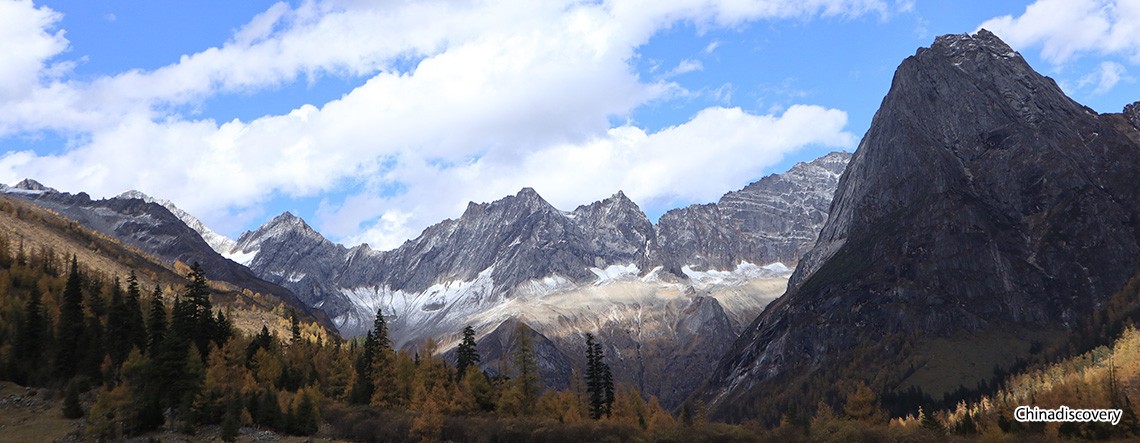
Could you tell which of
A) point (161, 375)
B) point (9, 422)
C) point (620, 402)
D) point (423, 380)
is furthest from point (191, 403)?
point (620, 402)

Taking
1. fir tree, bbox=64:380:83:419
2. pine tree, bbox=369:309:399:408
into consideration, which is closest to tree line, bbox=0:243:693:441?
fir tree, bbox=64:380:83:419

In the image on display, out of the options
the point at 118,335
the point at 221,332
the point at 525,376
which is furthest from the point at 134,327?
the point at 525,376

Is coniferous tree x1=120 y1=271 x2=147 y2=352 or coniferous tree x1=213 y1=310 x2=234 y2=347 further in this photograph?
coniferous tree x1=213 y1=310 x2=234 y2=347

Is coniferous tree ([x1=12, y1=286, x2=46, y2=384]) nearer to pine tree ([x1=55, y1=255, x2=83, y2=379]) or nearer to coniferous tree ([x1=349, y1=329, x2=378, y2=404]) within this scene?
pine tree ([x1=55, y1=255, x2=83, y2=379])

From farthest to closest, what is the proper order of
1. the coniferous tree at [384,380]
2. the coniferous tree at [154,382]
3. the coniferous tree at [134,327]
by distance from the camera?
1. the coniferous tree at [384,380]
2. the coniferous tree at [134,327]
3. the coniferous tree at [154,382]

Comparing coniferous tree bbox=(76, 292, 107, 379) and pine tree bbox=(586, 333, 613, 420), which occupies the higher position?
coniferous tree bbox=(76, 292, 107, 379)

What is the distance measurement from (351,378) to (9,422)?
194ft

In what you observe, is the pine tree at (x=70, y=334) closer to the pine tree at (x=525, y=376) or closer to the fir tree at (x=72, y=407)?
the fir tree at (x=72, y=407)

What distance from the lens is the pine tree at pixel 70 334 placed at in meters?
107

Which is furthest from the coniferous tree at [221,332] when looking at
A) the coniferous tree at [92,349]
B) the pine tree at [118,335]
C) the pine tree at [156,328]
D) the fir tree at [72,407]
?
the fir tree at [72,407]

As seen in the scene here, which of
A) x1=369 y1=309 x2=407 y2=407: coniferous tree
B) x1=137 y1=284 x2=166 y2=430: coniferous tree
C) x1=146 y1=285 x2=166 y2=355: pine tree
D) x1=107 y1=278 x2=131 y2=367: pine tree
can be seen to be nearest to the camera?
x1=137 y1=284 x2=166 y2=430: coniferous tree

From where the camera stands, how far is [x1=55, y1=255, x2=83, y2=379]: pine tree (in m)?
107

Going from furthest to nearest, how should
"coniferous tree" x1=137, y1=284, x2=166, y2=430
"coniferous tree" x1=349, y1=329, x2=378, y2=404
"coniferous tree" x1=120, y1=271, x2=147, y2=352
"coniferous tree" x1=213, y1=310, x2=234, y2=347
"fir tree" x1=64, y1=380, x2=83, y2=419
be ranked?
"coniferous tree" x1=213, y1=310, x2=234, y2=347
"coniferous tree" x1=349, y1=329, x2=378, y2=404
"coniferous tree" x1=120, y1=271, x2=147, y2=352
"fir tree" x1=64, y1=380, x2=83, y2=419
"coniferous tree" x1=137, y1=284, x2=166, y2=430

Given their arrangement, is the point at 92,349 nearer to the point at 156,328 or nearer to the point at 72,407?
the point at 156,328
